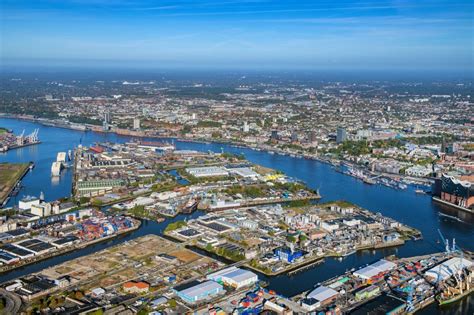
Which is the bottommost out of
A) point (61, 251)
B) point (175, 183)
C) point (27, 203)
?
point (61, 251)

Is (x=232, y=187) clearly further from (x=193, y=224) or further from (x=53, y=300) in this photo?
(x=53, y=300)

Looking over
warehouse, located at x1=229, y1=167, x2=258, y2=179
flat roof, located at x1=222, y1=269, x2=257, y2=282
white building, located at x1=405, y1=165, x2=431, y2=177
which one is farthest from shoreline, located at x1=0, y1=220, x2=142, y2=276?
white building, located at x1=405, y1=165, x2=431, y2=177

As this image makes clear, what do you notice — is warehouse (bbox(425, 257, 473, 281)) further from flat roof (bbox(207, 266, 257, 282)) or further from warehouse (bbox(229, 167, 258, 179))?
warehouse (bbox(229, 167, 258, 179))

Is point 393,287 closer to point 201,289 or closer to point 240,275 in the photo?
point 240,275

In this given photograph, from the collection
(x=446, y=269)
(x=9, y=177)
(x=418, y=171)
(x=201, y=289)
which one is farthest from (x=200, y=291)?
(x=418, y=171)

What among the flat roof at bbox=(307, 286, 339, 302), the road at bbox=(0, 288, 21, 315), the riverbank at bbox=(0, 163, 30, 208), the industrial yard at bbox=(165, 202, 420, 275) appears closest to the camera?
the road at bbox=(0, 288, 21, 315)

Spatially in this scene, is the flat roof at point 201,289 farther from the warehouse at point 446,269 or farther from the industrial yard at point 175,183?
the industrial yard at point 175,183
